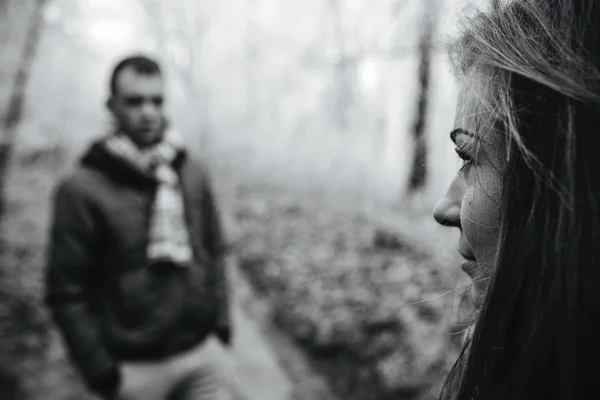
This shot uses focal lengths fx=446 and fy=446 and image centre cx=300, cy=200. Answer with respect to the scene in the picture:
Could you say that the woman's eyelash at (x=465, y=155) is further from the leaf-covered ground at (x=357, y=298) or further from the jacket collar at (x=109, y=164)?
the jacket collar at (x=109, y=164)

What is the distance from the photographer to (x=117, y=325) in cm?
260

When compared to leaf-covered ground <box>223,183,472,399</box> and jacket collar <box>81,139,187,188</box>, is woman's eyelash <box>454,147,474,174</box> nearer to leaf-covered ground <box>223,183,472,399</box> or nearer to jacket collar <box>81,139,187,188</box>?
leaf-covered ground <box>223,183,472,399</box>

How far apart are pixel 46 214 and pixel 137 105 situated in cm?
926

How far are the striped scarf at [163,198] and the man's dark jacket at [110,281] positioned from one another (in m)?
0.05

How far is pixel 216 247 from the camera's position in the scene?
3.25m

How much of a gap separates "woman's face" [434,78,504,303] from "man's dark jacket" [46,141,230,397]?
2042mm

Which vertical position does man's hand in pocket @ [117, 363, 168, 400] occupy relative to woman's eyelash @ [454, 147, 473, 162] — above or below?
below

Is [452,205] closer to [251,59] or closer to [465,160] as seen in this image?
[465,160]

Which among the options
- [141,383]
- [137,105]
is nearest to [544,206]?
[141,383]

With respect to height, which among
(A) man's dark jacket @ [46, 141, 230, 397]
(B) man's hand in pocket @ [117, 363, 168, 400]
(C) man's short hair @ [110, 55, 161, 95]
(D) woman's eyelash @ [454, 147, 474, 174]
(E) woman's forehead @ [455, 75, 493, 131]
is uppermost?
(C) man's short hair @ [110, 55, 161, 95]

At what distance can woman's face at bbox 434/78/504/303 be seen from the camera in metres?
0.94

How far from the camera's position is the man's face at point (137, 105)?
9.32 ft

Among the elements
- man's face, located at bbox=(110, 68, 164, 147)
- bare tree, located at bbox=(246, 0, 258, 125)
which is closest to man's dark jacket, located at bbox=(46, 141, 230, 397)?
man's face, located at bbox=(110, 68, 164, 147)

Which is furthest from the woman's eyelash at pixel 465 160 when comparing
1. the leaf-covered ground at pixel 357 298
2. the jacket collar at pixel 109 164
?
the jacket collar at pixel 109 164
